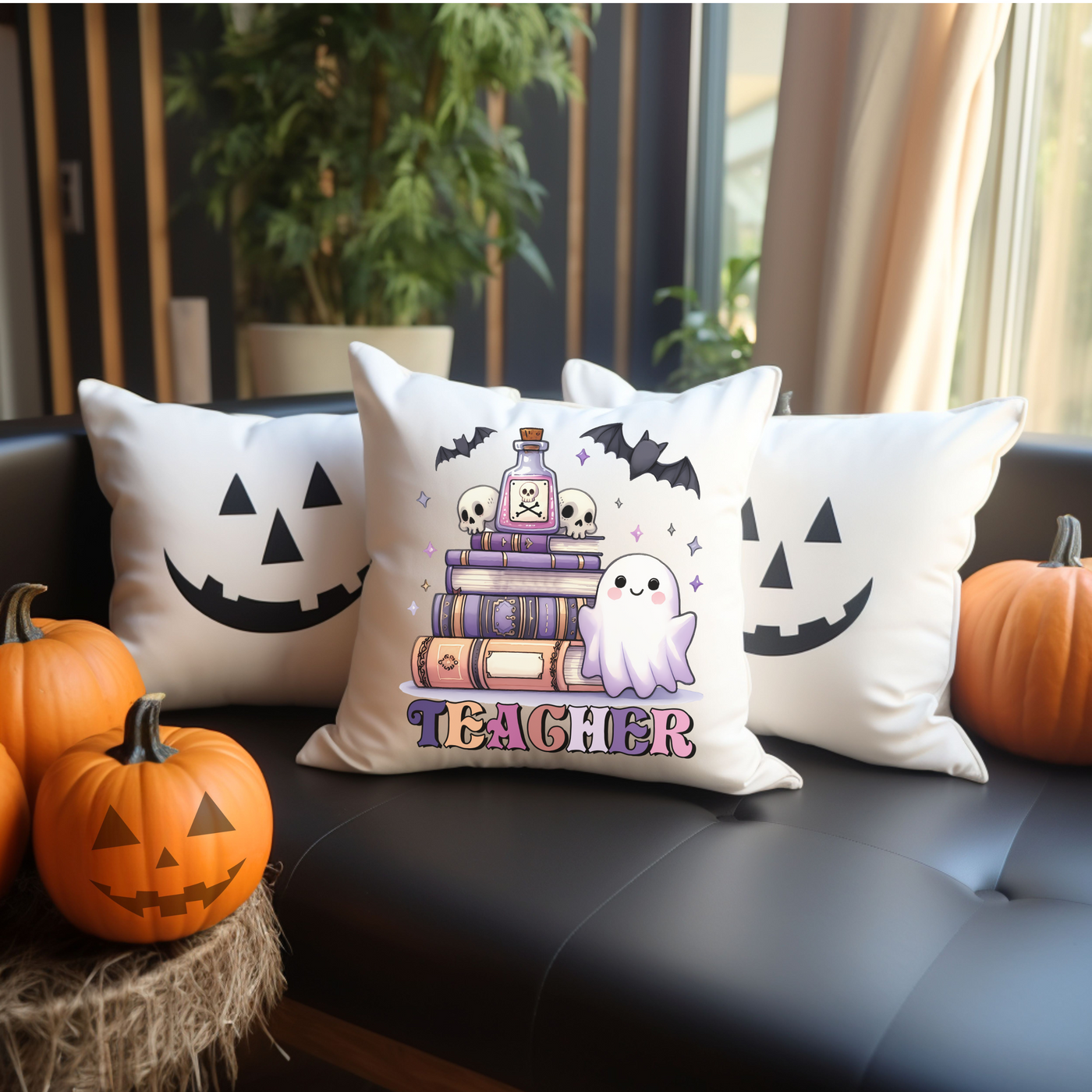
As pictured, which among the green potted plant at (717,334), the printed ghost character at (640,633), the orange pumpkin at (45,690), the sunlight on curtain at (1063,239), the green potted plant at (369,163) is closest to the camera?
the orange pumpkin at (45,690)

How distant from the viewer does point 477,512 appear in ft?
3.43

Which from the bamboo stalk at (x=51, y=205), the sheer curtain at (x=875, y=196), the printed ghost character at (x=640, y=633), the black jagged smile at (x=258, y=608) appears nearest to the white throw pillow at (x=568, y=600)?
the printed ghost character at (x=640, y=633)

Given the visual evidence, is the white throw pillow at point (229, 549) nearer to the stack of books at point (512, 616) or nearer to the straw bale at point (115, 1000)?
the stack of books at point (512, 616)

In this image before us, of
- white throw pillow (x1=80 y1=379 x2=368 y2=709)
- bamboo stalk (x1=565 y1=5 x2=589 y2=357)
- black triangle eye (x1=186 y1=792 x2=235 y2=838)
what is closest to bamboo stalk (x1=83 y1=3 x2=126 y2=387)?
bamboo stalk (x1=565 y1=5 x2=589 y2=357)

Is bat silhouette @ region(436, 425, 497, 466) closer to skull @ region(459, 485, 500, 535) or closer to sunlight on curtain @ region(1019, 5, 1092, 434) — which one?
skull @ region(459, 485, 500, 535)

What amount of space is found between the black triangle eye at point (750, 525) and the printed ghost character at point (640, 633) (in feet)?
0.52

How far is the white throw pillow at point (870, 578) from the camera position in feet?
3.54

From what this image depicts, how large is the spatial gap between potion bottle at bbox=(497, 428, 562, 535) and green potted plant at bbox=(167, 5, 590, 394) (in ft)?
3.64

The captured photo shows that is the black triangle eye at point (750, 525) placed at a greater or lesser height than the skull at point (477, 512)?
lesser

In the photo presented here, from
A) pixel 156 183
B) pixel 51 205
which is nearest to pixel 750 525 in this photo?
pixel 156 183

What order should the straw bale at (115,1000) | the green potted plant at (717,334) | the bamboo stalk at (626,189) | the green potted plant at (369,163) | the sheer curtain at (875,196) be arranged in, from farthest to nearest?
the bamboo stalk at (626,189), the green potted plant at (717,334), the green potted plant at (369,163), the sheer curtain at (875,196), the straw bale at (115,1000)

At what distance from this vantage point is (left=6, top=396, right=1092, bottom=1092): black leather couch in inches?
28.8

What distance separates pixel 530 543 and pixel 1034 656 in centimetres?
55

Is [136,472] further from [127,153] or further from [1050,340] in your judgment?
[127,153]
